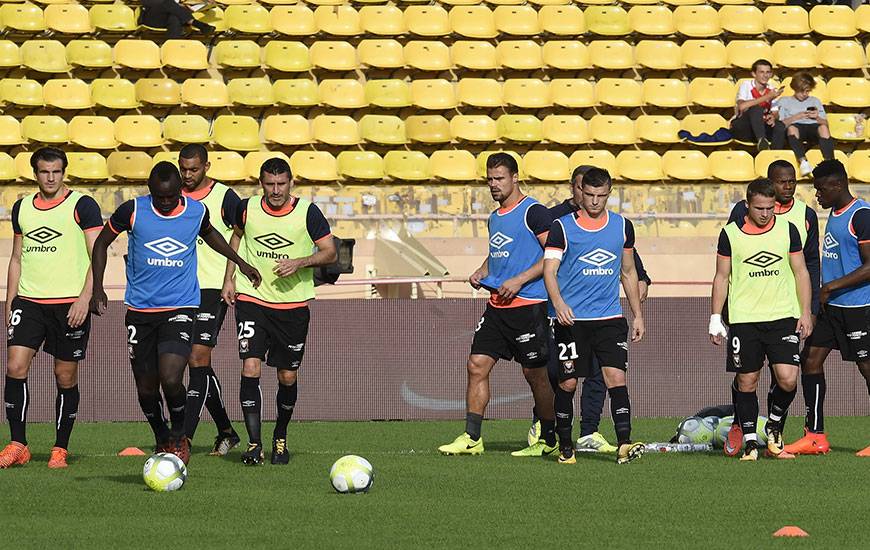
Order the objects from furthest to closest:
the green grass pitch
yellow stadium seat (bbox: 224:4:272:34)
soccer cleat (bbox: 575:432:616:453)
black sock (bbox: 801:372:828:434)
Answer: yellow stadium seat (bbox: 224:4:272:34)
soccer cleat (bbox: 575:432:616:453)
black sock (bbox: 801:372:828:434)
the green grass pitch

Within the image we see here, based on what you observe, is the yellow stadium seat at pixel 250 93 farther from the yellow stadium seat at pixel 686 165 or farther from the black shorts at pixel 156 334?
the black shorts at pixel 156 334

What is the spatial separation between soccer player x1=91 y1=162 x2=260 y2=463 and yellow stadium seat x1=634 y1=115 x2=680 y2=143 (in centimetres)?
1175

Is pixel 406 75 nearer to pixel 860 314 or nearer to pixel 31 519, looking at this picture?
pixel 860 314

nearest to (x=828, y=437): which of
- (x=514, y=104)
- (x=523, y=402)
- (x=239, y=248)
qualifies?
(x=523, y=402)

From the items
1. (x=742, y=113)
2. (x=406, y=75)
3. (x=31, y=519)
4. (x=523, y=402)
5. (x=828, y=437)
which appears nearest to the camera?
(x=31, y=519)

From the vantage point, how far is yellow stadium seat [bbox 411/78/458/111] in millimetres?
20547

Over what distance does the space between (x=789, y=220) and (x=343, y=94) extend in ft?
35.0

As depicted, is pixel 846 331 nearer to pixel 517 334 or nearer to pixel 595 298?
pixel 595 298

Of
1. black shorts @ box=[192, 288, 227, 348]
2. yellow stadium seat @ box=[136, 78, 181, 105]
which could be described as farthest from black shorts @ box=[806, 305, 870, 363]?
yellow stadium seat @ box=[136, 78, 181, 105]

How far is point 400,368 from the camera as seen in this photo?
15078 mm

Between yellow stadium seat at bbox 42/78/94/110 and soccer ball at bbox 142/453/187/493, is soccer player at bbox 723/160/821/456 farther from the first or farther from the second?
yellow stadium seat at bbox 42/78/94/110

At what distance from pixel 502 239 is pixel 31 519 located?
14.7ft

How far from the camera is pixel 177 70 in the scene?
2091 centimetres

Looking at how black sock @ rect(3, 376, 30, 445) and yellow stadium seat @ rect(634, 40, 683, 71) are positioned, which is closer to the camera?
black sock @ rect(3, 376, 30, 445)
